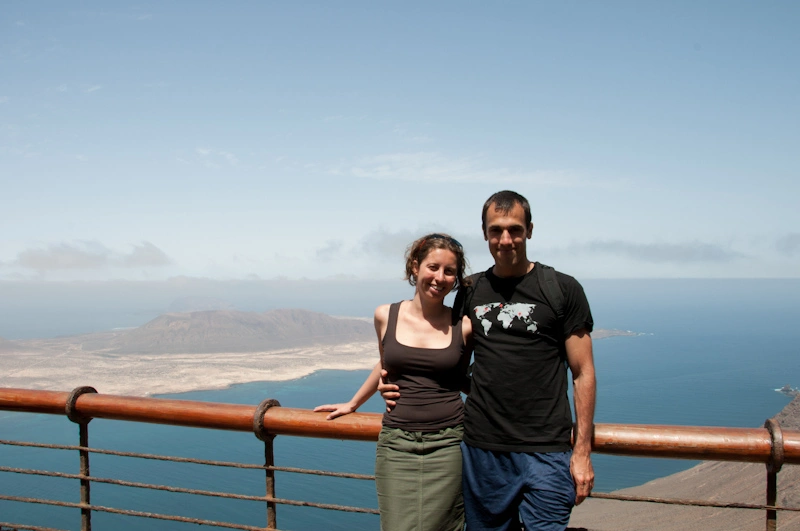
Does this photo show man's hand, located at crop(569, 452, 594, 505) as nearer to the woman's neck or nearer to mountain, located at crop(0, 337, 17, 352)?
the woman's neck

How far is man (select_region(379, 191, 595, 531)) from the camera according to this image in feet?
5.96

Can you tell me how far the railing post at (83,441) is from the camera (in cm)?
243

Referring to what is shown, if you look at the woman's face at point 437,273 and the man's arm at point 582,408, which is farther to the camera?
the woman's face at point 437,273

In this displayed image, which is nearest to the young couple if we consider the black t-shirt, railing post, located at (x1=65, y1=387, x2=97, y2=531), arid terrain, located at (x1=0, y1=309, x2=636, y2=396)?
the black t-shirt

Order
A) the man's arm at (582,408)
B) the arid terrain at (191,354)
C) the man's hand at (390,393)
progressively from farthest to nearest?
1. the arid terrain at (191,354)
2. the man's hand at (390,393)
3. the man's arm at (582,408)

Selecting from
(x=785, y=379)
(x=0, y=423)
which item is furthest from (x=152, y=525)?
(x=785, y=379)

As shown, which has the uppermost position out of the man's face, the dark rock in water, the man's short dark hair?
the man's short dark hair

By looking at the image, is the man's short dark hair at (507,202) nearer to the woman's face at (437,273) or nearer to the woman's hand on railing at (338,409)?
the woman's face at (437,273)

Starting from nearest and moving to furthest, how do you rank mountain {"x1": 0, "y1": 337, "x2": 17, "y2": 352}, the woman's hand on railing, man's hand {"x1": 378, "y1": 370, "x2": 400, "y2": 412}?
man's hand {"x1": 378, "y1": 370, "x2": 400, "y2": 412} → the woman's hand on railing → mountain {"x1": 0, "y1": 337, "x2": 17, "y2": 352}

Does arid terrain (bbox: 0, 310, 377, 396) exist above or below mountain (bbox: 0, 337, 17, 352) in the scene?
below

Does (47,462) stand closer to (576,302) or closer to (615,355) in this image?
(576,302)

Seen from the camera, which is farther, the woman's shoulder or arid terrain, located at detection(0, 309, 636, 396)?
arid terrain, located at detection(0, 309, 636, 396)

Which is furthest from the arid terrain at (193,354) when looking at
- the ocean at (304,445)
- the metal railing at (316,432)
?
the metal railing at (316,432)

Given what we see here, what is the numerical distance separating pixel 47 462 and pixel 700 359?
118 metres
